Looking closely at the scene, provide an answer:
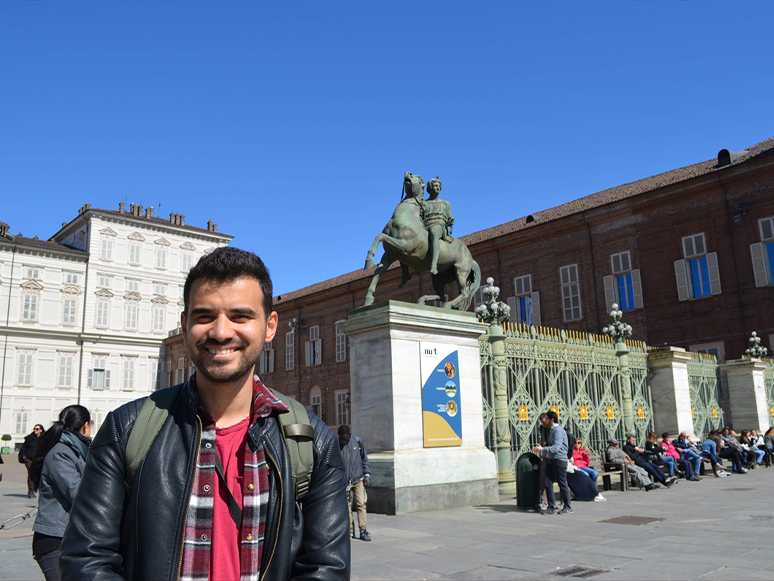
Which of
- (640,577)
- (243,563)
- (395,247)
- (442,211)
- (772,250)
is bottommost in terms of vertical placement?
(640,577)

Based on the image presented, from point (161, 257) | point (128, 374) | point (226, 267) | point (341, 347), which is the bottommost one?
point (226, 267)

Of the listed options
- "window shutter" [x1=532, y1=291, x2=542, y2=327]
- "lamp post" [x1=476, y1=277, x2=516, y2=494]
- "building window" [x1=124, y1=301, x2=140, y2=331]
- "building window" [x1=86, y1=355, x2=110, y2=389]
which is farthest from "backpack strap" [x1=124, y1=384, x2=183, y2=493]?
"building window" [x1=124, y1=301, x2=140, y2=331]

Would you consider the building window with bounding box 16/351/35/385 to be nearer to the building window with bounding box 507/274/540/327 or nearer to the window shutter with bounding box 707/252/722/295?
the building window with bounding box 507/274/540/327

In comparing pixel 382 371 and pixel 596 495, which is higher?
pixel 382 371

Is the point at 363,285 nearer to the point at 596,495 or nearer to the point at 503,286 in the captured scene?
the point at 503,286

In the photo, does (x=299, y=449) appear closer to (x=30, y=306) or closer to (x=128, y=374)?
(x=30, y=306)

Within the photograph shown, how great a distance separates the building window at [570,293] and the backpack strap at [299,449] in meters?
29.0

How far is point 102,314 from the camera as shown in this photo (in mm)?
48844

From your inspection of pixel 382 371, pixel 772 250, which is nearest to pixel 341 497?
pixel 382 371

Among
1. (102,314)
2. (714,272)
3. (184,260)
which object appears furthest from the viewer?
(184,260)

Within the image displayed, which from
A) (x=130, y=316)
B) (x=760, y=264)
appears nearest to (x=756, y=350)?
(x=760, y=264)

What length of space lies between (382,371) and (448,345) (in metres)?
1.38

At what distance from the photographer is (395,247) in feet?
36.3

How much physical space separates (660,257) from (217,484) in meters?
28.4
